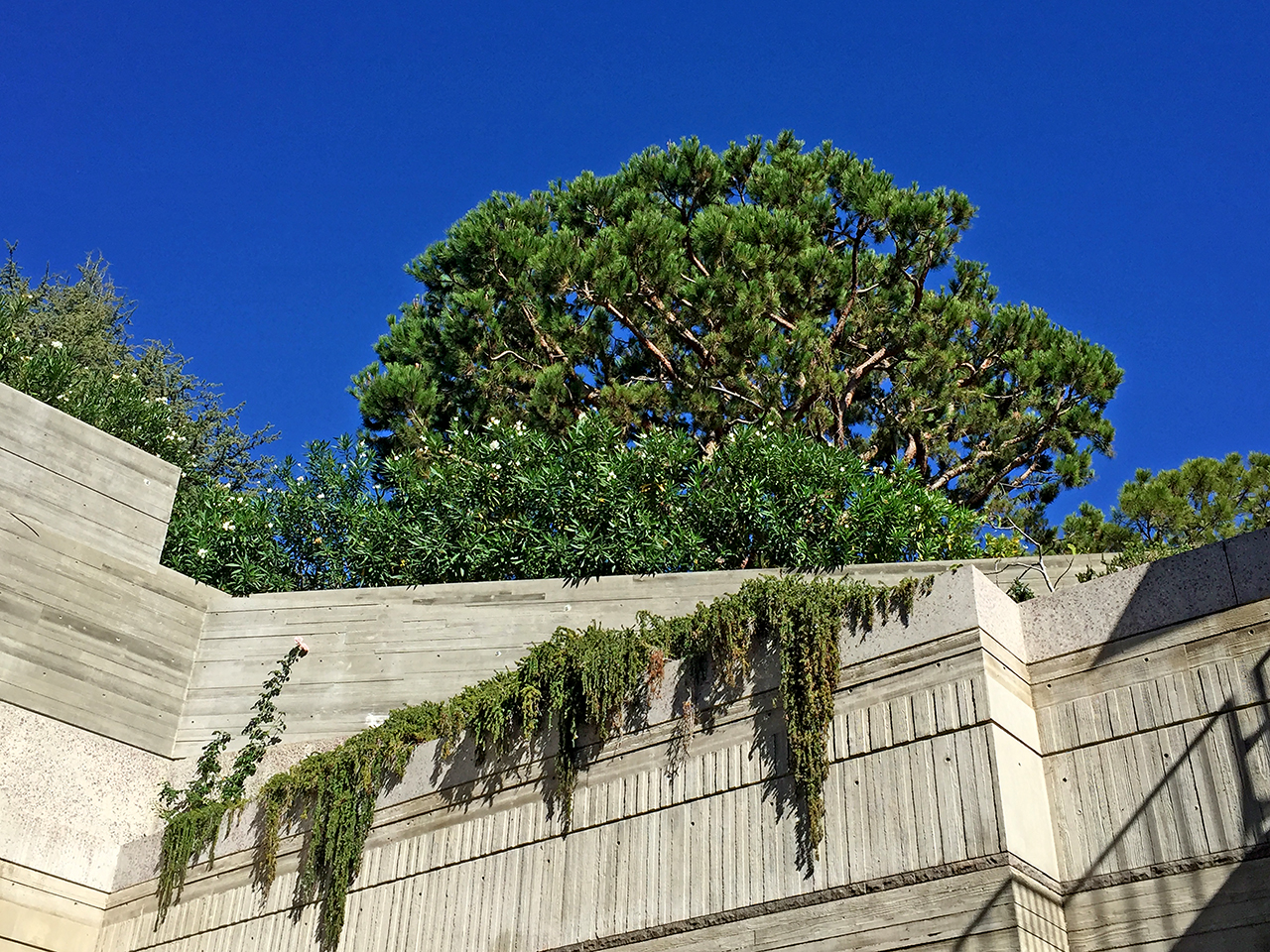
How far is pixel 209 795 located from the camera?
9805 mm

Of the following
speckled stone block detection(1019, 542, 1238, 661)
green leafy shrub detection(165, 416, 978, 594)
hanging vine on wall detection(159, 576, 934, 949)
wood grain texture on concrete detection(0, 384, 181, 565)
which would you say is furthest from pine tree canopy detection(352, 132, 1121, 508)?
speckled stone block detection(1019, 542, 1238, 661)

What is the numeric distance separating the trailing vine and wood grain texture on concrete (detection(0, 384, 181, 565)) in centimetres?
158

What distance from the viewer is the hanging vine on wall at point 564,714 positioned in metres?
6.88

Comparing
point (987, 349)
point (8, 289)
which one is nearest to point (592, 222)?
point (987, 349)

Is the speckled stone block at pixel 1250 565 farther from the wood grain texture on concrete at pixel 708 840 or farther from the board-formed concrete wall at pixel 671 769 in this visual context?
the wood grain texture on concrete at pixel 708 840

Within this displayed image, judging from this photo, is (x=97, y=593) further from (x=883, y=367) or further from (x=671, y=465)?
(x=883, y=367)

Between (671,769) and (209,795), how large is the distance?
13.9 feet

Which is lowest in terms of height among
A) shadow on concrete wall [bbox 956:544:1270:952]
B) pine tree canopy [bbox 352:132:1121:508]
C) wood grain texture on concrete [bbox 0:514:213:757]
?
shadow on concrete wall [bbox 956:544:1270:952]

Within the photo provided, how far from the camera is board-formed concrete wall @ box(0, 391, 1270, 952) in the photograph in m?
5.98

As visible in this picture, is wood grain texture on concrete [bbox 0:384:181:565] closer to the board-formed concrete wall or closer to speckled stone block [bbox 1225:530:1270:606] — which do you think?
the board-formed concrete wall

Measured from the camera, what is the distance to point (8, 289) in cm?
1931

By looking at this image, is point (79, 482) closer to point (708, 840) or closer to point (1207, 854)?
point (708, 840)

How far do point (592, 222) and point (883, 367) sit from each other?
3879 millimetres

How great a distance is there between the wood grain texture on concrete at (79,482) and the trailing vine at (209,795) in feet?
5.18
